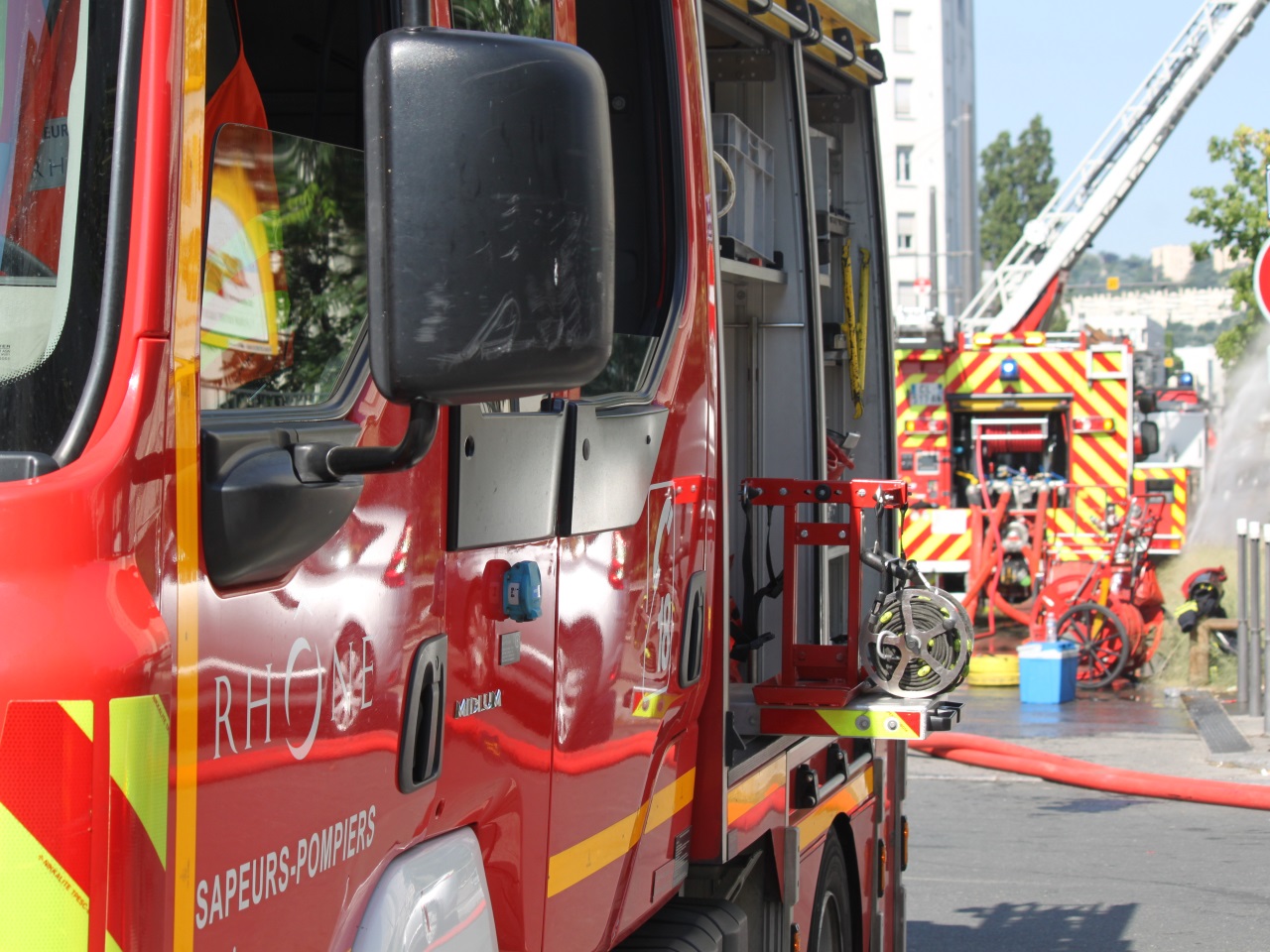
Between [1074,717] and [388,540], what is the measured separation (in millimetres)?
10646

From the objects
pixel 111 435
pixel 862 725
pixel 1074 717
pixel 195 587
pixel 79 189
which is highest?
pixel 79 189

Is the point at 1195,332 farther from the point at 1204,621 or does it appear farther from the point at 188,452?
the point at 188,452

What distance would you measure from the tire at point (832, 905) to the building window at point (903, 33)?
57.4 m

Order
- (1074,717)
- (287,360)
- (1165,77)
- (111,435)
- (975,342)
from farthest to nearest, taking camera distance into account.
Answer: (1165,77), (975,342), (1074,717), (287,360), (111,435)

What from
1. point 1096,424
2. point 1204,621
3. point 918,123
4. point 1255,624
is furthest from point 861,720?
point 918,123

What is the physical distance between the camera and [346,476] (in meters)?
1.71

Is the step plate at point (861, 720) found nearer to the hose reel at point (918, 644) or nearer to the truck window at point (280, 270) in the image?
the hose reel at point (918, 644)

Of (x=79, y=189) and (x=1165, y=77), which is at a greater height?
(x=1165, y=77)

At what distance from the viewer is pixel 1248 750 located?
10.4m

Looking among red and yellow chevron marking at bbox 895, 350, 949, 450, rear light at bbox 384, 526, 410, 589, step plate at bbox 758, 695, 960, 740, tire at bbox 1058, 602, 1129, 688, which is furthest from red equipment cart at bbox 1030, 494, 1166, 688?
rear light at bbox 384, 526, 410, 589

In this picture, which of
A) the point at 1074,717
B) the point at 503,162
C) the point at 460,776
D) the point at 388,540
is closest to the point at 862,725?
the point at 460,776

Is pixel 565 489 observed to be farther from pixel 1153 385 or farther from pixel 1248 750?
pixel 1153 385

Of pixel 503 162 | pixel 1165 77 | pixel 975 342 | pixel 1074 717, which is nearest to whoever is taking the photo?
pixel 503 162

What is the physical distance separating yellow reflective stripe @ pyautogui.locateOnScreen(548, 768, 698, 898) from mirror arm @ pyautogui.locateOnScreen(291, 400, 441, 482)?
101cm
